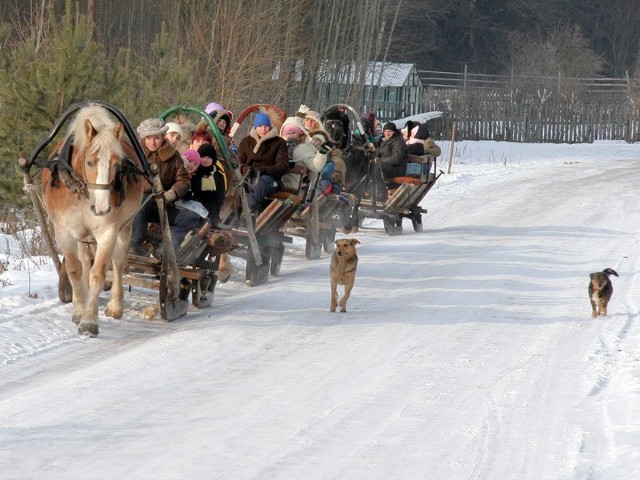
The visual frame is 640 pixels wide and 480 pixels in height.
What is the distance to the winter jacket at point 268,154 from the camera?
14102mm

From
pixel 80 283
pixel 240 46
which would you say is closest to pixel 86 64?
pixel 80 283

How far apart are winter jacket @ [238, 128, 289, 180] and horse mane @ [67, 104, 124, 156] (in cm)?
418

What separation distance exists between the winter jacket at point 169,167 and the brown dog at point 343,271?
4.96 ft

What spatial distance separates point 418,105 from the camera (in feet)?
169

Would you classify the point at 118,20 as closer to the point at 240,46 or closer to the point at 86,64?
the point at 240,46

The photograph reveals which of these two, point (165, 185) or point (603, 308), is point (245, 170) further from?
point (603, 308)

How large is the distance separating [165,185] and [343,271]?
1798 mm

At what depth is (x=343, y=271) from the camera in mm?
11359

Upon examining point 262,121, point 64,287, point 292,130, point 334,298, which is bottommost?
point 334,298

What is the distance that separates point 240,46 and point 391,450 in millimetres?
18759

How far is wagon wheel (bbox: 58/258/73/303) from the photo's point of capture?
34.3 ft

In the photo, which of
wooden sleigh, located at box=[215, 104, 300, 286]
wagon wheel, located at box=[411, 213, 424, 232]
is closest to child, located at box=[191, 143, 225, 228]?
wooden sleigh, located at box=[215, 104, 300, 286]

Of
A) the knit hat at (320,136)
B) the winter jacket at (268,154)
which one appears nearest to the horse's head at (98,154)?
the winter jacket at (268,154)

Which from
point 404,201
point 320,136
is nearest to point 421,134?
point 404,201
